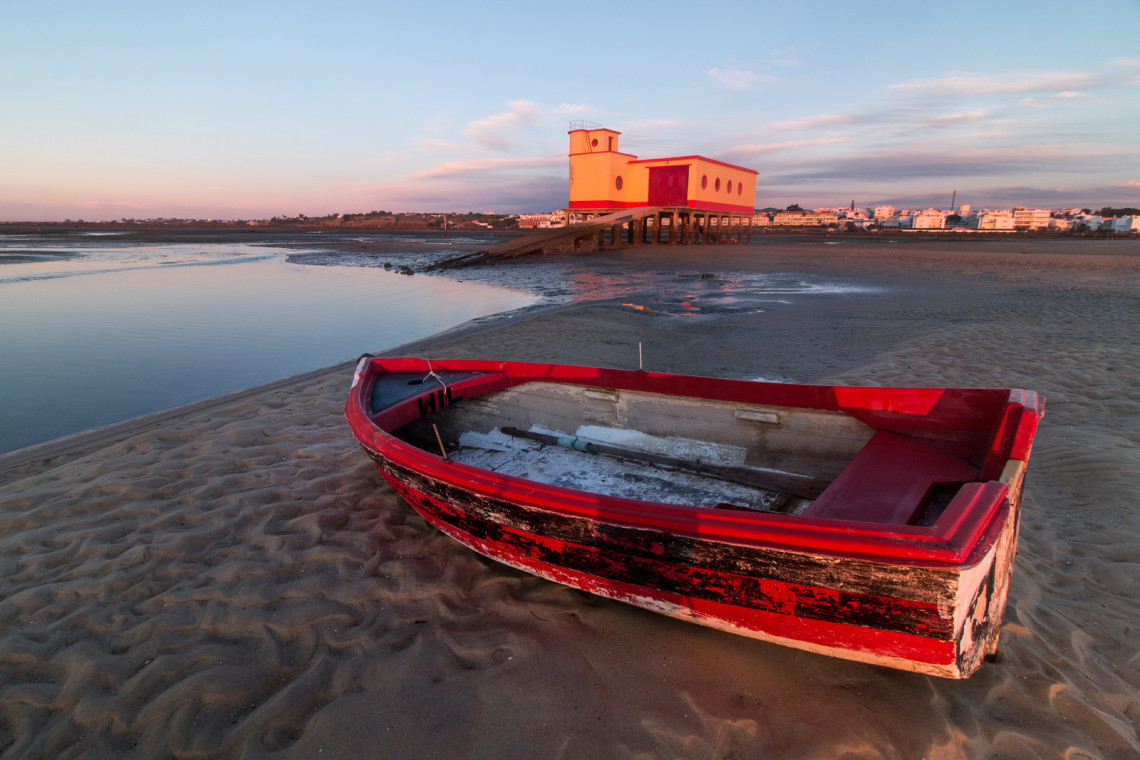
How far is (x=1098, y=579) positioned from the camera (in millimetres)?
3240

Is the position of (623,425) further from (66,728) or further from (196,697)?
(66,728)

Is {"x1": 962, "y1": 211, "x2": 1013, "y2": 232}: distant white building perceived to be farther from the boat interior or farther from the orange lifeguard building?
the boat interior

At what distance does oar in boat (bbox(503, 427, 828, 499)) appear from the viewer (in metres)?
3.82

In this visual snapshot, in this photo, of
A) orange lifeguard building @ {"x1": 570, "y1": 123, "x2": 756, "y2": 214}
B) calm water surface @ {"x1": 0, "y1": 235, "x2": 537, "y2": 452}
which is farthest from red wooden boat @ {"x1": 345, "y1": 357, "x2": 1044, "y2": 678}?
orange lifeguard building @ {"x1": 570, "y1": 123, "x2": 756, "y2": 214}

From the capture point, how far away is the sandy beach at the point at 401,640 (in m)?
2.40

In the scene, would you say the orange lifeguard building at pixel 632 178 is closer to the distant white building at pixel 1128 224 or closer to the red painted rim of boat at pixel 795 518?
the red painted rim of boat at pixel 795 518

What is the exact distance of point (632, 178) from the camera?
3406 cm

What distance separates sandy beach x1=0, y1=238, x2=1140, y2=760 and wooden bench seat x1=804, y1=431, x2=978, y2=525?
790 millimetres

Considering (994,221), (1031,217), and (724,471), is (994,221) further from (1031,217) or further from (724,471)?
(724,471)

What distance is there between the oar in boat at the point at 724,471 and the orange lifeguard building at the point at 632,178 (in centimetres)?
3102

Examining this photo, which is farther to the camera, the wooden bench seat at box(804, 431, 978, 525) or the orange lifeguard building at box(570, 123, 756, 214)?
the orange lifeguard building at box(570, 123, 756, 214)

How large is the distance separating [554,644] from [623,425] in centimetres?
212

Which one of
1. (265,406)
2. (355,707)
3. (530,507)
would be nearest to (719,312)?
(265,406)

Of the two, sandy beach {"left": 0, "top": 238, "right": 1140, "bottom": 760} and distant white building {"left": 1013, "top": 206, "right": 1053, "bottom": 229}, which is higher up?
distant white building {"left": 1013, "top": 206, "right": 1053, "bottom": 229}
